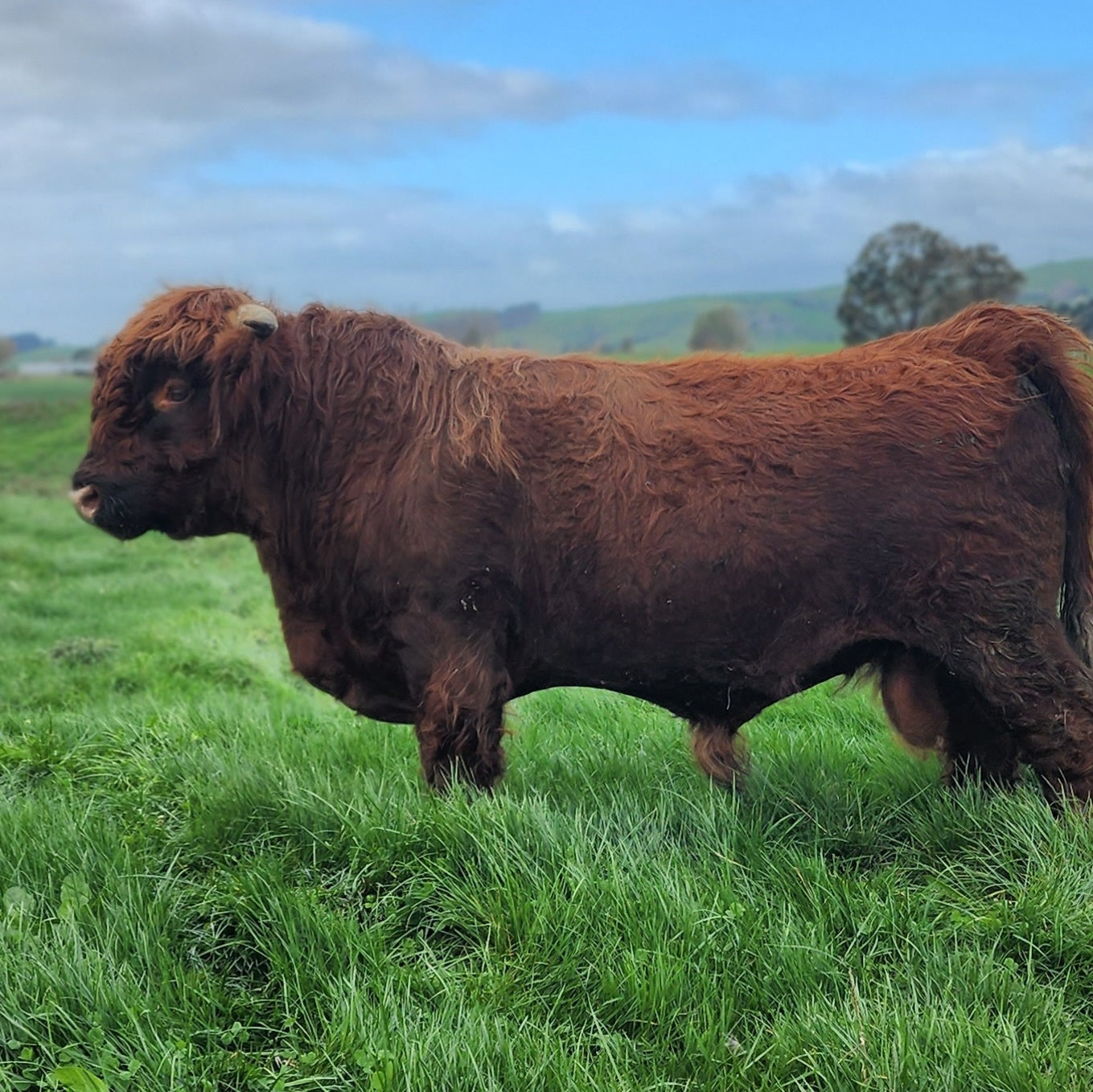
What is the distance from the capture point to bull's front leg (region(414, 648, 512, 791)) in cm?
383

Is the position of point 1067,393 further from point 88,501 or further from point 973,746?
point 88,501

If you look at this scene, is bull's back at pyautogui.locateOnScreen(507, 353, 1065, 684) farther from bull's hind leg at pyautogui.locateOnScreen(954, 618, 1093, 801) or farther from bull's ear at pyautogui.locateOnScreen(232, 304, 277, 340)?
bull's ear at pyautogui.locateOnScreen(232, 304, 277, 340)

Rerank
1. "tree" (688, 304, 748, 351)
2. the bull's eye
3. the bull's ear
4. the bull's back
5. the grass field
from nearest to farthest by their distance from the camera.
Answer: the grass field < the bull's back < the bull's ear < the bull's eye < "tree" (688, 304, 748, 351)

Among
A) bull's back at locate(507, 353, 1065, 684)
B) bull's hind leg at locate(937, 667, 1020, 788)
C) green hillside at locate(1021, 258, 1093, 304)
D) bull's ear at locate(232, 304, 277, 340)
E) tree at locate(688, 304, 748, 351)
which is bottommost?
bull's hind leg at locate(937, 667, 1020, 788)

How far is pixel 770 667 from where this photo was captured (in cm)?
387

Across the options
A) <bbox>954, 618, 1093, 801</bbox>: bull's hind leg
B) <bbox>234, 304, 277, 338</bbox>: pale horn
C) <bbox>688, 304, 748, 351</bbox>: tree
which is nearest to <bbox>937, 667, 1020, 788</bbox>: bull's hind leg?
<bbox>954, 618, 1093, 801</bbox>: bull's hind leg

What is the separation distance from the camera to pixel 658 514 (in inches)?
149

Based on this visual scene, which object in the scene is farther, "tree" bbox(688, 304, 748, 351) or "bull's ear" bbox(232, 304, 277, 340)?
"tree" bbox(688, 304, 748, 351)

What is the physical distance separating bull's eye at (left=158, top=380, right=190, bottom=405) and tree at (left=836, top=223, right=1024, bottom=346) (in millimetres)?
37786

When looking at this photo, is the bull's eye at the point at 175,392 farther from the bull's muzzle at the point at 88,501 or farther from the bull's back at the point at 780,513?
the bull's back at the point at 780,513

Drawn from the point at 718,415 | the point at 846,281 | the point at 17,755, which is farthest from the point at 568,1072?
the point at 846,281

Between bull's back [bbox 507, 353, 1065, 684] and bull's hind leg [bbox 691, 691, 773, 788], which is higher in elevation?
bull's back [bbox 507, 353, 1065, 684]

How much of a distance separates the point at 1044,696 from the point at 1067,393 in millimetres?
1069

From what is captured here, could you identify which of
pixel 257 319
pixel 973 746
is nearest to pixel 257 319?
pixel 257 319
